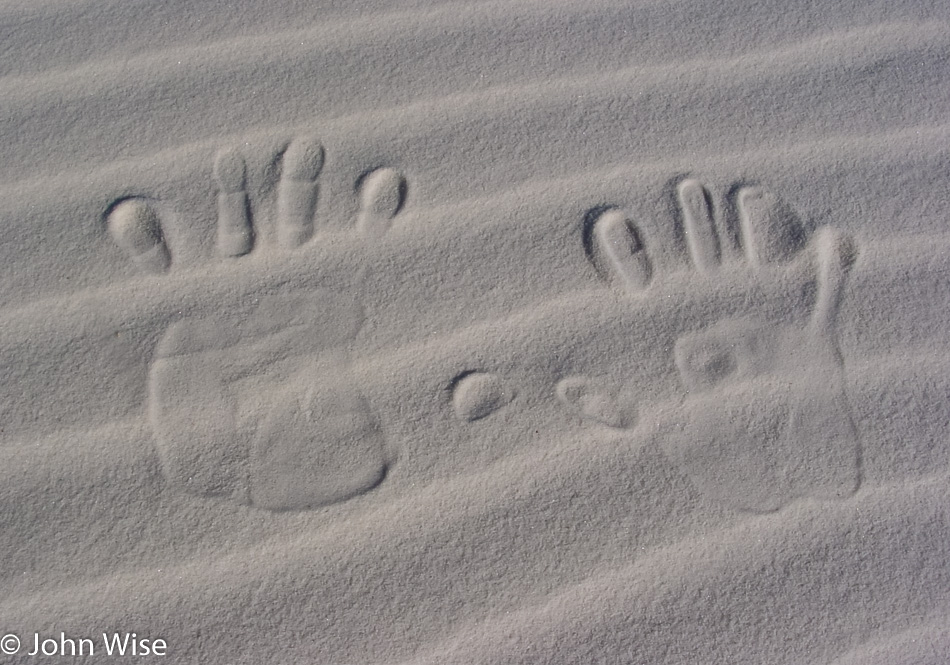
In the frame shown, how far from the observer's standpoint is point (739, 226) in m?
1.32

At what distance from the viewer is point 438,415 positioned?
3.90 feet

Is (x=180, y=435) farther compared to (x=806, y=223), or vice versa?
(x=806, y=223)

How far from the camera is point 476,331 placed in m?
1.24

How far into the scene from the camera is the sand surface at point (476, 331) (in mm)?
1109

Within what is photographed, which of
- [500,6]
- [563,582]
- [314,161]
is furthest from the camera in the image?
[500,6]

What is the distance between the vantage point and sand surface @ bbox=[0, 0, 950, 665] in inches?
43.7

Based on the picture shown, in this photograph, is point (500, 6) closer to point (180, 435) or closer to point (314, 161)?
point (314, 161)

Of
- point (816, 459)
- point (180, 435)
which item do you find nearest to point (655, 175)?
point (816, 459)

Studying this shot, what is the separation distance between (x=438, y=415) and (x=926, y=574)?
2.21 ft

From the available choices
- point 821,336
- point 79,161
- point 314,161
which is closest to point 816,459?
point 821,336

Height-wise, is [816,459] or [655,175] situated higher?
[655,175]

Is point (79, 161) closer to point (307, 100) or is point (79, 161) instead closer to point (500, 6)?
point (307, 100)

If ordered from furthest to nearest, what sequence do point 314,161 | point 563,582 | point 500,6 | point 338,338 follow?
1. point 500,6
2. point 314,161
3. point 338,338
4. point 563,582

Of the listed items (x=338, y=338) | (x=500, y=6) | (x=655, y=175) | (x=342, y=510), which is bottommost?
(x=342, y=510)
